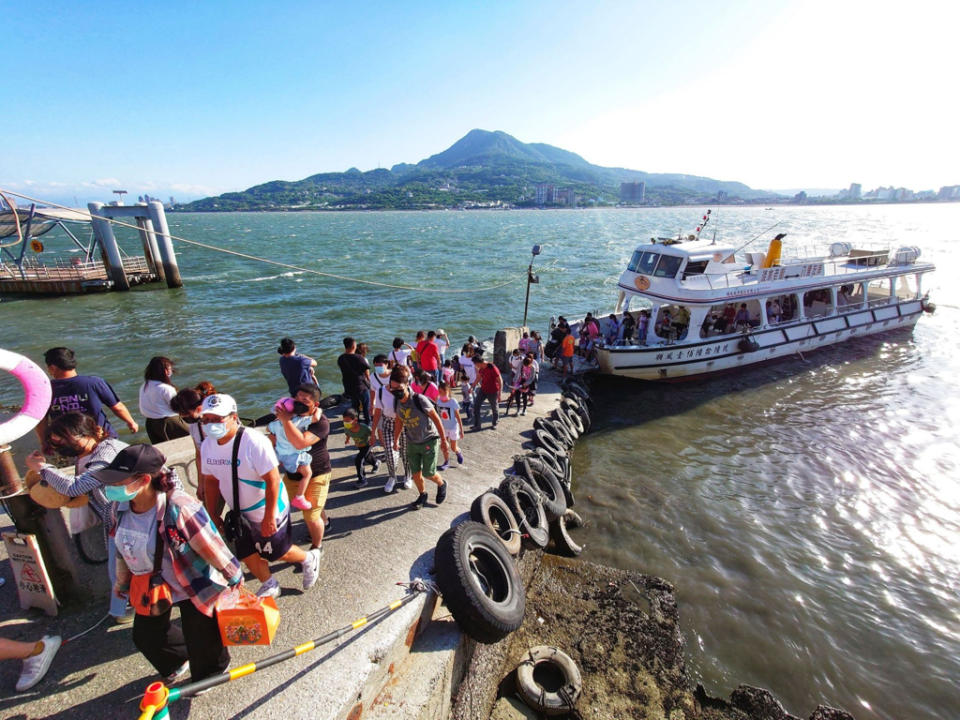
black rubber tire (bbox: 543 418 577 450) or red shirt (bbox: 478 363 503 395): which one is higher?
red shirt (bbox: 478 363 503 395)

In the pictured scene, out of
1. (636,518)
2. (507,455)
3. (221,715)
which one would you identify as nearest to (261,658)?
(221,715)

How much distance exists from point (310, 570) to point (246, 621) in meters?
1.29

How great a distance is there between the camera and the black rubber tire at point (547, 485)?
6969 mm

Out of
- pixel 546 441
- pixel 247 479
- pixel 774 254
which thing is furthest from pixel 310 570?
pixel 774 254

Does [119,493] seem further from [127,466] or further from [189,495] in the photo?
[189,495]

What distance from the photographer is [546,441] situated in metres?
8.95

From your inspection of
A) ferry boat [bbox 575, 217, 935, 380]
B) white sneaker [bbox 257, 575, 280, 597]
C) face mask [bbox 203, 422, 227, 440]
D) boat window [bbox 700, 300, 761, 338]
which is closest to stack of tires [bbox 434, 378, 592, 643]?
white sneaker [bbox 257, 575, 280, 597]

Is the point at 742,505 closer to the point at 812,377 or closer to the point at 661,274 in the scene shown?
the point at 661,274

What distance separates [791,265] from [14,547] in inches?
778

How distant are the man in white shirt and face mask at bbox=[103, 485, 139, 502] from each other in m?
0.73

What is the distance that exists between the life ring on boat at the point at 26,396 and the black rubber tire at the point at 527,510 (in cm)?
488

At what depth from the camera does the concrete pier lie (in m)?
3.14

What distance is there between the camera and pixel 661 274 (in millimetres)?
14562

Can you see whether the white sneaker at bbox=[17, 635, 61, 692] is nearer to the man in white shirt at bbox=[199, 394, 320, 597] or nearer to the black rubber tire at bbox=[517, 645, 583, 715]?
the man in white shirt at bbox=[199, 394, 320, 597]
